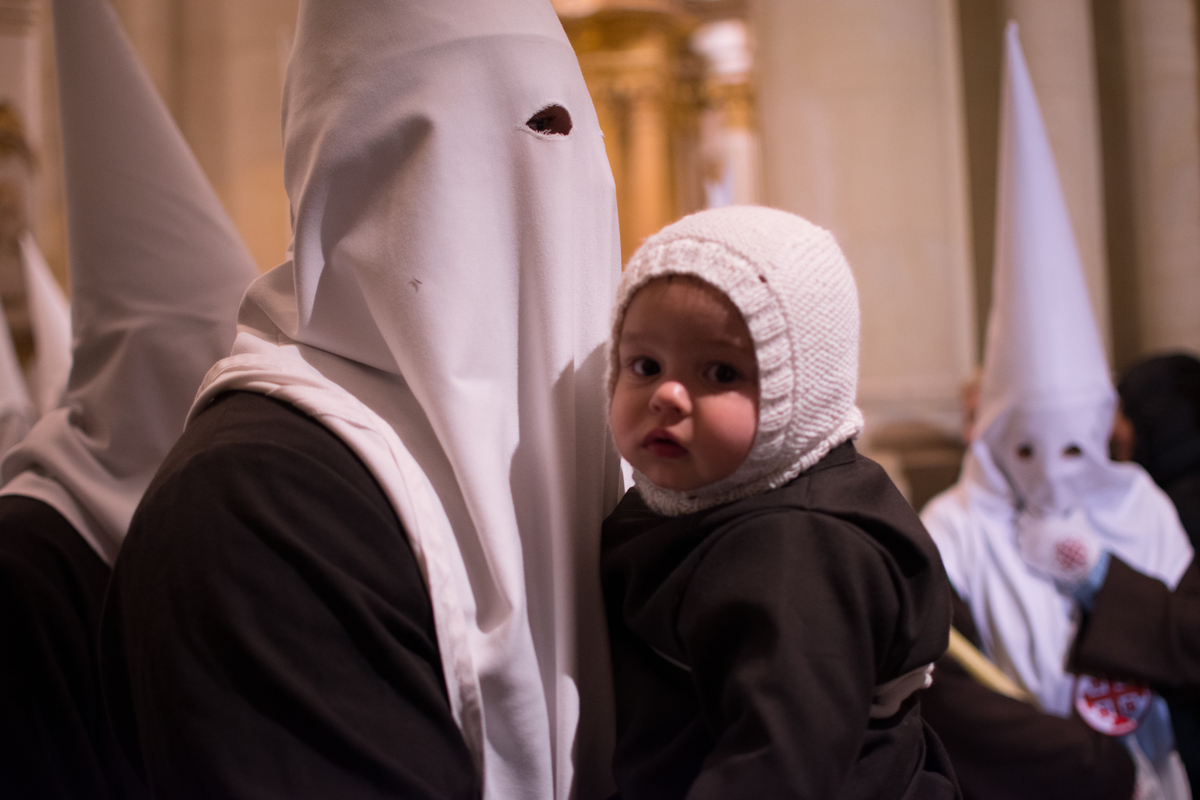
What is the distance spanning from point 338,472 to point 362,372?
24 cm

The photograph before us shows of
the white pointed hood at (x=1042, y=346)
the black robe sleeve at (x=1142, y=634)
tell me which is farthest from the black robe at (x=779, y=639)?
the white pointed hood at (x=1042, y=346)

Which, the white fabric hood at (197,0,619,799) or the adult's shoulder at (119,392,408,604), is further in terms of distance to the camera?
the white fabric hood at (197,0,619,799)

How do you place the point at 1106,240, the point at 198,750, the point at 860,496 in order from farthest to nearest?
the point at 1106,240, the point at 860,496, the point at 198,750

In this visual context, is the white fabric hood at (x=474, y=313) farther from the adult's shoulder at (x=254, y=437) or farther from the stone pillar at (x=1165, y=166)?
the stone pillar at (x=1165, y=166)

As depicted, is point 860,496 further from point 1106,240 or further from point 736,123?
point 736,123

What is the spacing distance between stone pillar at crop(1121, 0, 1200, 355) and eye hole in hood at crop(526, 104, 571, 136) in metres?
5.76

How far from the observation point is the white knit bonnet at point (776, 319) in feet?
3.94

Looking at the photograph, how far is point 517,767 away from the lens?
3.88 ft

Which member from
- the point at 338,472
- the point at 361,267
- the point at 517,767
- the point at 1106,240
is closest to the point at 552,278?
the point at 361,267

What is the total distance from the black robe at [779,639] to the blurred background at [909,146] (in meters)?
4.33

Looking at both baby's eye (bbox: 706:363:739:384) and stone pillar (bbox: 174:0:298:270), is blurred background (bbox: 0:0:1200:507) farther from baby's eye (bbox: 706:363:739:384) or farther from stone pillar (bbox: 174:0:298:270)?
baby's eye (bbox: 706:363:739:384)

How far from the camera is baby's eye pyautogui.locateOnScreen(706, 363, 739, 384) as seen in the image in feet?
4.06

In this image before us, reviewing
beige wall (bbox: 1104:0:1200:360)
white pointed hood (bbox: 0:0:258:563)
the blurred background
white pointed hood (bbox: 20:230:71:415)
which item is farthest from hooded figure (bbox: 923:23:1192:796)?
white pointed hood (bbox: 20:230:71:415)

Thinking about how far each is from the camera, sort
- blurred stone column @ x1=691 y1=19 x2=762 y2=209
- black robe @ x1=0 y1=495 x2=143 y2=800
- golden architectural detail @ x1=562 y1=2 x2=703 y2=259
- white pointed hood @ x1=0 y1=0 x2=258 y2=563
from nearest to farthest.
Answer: black robe @ x1=0 y1=495 x2=143 y2=800 → white pointed hood @ x1=0 y1=0 x2=258 y2=563 → golden architectural detail @ x1=562 y1=2 x2=703 y2=259 → blurred stone column @ x1=691 y1=19 x2=762 y2=209
